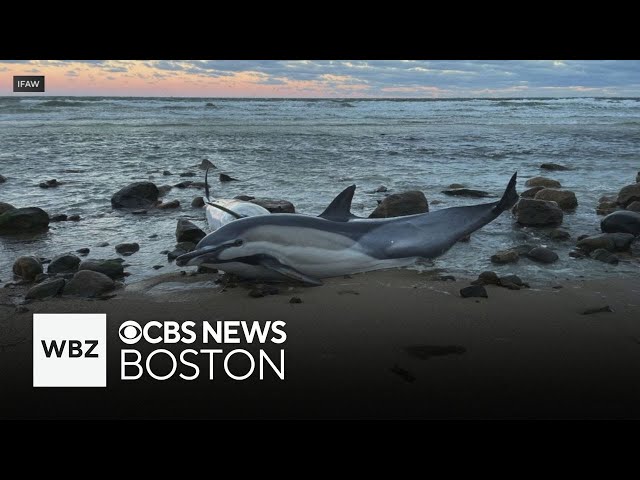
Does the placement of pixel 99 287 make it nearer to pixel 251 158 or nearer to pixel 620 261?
pixel 620 261

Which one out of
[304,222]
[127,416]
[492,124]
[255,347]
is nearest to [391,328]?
[255,347]

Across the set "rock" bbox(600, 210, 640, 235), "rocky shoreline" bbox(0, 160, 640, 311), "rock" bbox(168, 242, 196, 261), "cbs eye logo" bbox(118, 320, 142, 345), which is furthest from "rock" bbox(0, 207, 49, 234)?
"rock" bbox(600, 210, 640, 235)

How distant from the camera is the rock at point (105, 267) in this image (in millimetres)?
6156

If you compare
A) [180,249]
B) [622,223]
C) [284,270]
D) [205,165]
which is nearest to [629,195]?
[622,223]

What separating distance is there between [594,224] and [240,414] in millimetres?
6785

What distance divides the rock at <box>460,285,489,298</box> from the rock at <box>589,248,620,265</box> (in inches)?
79.7

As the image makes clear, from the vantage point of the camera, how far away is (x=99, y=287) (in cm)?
575

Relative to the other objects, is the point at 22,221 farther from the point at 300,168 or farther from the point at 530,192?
the point at 530,192

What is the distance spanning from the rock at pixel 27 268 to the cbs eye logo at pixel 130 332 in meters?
1.76

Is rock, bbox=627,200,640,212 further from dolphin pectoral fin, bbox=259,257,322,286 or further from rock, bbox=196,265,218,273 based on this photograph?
rock, bbox=196,265,218,273

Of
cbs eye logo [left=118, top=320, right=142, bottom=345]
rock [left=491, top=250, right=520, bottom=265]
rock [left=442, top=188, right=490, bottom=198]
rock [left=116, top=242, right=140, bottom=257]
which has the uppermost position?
rock [left=442, top=188, right=490, bottom=198]

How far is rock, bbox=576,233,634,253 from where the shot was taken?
22.8ft

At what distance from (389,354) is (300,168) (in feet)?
34.1

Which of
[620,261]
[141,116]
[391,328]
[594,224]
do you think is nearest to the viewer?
[391,328]
